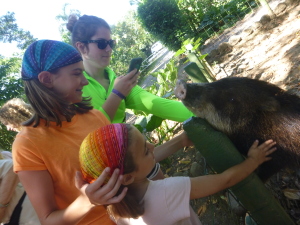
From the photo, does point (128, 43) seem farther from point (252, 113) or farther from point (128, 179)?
point (128, 179)

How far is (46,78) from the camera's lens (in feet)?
4.67

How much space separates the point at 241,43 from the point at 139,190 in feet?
23.8

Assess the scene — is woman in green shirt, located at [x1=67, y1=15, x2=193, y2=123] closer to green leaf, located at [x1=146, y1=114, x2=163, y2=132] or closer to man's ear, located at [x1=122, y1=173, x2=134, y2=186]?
man's ear, located at [x1=122, y1=173, x2=134, y2=186]

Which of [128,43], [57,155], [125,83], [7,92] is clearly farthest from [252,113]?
[128,43]

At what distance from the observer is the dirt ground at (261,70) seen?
7.07 feet

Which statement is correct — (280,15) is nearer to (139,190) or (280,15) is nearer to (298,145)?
(298,145)

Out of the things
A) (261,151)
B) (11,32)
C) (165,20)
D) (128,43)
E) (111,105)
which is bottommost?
(261,151)

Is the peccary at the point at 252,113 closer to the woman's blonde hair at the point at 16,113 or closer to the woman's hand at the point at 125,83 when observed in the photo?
the woman's hand at the point at 125,83

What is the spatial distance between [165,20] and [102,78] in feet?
35.1

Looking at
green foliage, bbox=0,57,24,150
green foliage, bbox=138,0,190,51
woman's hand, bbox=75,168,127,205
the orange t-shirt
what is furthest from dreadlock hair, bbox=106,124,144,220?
green foliage, bbox=138,0,190,51

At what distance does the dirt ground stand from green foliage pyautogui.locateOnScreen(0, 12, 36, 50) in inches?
755

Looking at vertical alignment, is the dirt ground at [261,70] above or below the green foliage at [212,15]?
below

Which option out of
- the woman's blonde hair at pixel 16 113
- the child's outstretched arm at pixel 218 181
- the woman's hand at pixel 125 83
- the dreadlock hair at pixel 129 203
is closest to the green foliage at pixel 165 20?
the woman's blonde hair at pixel 16 113

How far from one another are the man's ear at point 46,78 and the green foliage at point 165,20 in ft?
37.2
